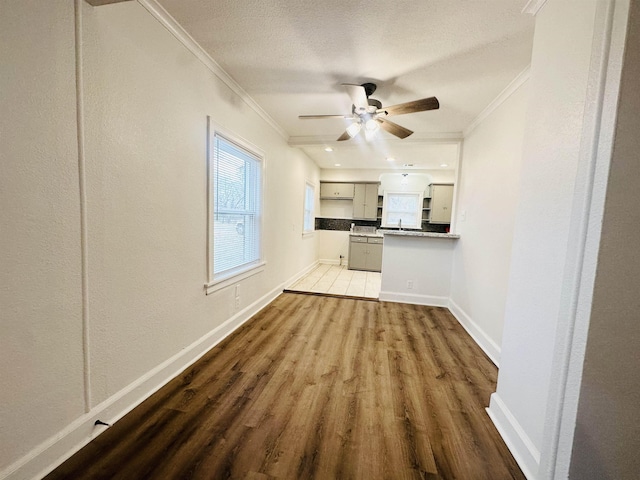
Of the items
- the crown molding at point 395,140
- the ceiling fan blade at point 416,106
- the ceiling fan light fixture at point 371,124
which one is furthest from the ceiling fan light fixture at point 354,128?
the crown molding at point 395,140

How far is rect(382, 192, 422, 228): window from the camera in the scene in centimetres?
618

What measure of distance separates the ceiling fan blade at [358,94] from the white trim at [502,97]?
1.21 metres

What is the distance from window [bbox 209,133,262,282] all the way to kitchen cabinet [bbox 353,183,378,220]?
11.9 feet

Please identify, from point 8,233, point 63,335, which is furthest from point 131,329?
point 8,233

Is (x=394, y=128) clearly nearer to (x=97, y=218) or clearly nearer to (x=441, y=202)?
(x=97, y=218)

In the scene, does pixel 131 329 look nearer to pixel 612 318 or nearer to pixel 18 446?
pixel 18 446

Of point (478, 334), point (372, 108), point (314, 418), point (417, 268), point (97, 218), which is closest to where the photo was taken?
point (97, 218)

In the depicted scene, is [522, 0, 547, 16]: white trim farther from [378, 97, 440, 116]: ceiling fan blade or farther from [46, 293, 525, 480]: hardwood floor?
[46, 293, 525, 480]: hardwood floor

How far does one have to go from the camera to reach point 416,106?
203cm

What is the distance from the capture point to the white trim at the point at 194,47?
145 cm

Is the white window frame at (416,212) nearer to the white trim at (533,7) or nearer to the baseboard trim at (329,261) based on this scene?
the baseboard trim at (329,261)

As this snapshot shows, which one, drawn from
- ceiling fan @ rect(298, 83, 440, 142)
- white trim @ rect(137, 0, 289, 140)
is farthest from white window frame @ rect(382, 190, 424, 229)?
white trim @ rect(137, 0, 289, 140)

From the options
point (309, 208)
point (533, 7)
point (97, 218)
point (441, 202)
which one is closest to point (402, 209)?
point (441, 202)

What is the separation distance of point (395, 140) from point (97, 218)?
3480mm
